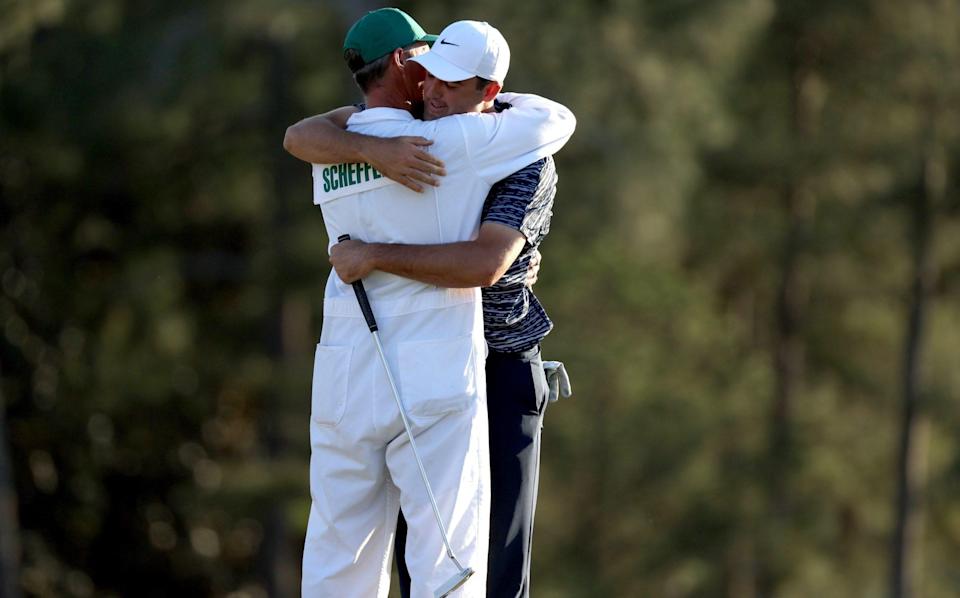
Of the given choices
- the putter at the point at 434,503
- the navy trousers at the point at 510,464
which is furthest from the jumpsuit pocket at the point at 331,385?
the navy trousers at the point at 510,464

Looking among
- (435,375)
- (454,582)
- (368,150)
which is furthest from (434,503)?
(368,150)

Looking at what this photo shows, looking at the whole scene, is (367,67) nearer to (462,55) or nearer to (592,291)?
(462,55)

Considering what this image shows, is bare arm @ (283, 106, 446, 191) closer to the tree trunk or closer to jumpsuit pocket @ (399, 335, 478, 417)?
jumpsuit pocket @ (399, 335, 478, 417)

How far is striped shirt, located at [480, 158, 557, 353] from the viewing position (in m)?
3.51

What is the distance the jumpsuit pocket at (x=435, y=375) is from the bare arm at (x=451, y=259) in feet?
0.48

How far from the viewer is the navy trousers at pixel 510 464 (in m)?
3.68

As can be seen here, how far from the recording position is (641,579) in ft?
52.7

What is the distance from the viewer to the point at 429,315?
11.5 feet

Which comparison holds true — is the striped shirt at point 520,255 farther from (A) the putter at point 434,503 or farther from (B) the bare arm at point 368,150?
(A) the putter at point 434,503

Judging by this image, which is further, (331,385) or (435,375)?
(331,385)

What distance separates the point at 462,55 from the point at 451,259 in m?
0.47

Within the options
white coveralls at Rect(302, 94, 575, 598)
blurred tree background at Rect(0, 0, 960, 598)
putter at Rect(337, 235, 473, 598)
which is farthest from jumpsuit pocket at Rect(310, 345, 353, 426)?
blurred tree background at Rect(0, 0, 960, 598)

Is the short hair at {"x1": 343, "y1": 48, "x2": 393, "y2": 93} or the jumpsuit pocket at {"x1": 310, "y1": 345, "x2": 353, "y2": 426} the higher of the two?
the short hair at {"x1": 343, "y1": 48, "x2": 393, "y2": 93}

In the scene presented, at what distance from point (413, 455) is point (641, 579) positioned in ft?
42.5
